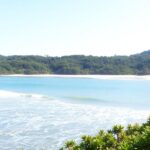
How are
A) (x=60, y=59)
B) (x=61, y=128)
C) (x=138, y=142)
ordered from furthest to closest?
(x=60, y=59) → (x=61, y=128) → (x=138, y=142)

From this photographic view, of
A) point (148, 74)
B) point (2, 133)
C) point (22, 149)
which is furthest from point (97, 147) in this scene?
point (148, 74)

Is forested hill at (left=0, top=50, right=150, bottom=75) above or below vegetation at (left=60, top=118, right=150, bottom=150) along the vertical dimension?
above

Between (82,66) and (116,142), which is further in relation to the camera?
(82,66)

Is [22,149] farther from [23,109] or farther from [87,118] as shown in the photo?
[23,109]

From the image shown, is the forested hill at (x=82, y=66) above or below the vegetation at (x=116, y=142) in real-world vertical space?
above

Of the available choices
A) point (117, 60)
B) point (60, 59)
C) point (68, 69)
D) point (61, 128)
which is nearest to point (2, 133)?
point (61, 128)

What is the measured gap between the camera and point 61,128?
22.7m

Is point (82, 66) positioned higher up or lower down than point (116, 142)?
higher up

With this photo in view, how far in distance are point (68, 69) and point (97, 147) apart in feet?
435

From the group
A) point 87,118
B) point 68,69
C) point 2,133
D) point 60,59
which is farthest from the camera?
point 60,59

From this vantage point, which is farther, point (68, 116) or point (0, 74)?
point (0, 74)

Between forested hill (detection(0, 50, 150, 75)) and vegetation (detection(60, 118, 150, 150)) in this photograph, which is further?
forested hill (detection(0, 50, 150, 75))

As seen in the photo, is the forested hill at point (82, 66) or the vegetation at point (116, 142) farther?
the forested hill at point (82, 66)

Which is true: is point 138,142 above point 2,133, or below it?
above
